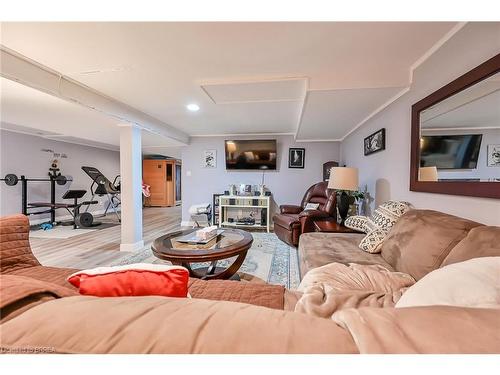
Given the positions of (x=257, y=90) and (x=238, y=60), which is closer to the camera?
(x=238, y=60)

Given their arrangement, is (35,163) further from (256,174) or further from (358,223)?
(358,223)

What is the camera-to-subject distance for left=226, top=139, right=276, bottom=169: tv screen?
4.71 metres

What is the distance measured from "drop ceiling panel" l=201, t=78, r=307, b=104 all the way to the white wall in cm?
99

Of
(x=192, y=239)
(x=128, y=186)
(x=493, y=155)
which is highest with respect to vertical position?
(x=493, y=155)

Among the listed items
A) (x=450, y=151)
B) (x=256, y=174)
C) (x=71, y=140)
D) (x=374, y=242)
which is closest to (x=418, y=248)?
(x=374, y=242)

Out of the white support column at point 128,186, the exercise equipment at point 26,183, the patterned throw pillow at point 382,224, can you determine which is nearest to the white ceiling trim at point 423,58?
the patterned throw pillow at point 382,224

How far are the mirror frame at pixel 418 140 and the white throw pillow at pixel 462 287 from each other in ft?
2.72

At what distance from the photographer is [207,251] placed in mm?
1762

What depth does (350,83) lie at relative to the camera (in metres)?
2.07

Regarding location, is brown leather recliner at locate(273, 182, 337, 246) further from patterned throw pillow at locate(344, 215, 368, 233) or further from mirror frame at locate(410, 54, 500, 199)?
mirror frame at locate(410, 54, 500, 199)

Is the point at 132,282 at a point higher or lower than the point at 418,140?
lower

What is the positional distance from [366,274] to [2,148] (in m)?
6.65

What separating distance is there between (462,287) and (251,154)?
4304 millimetres
